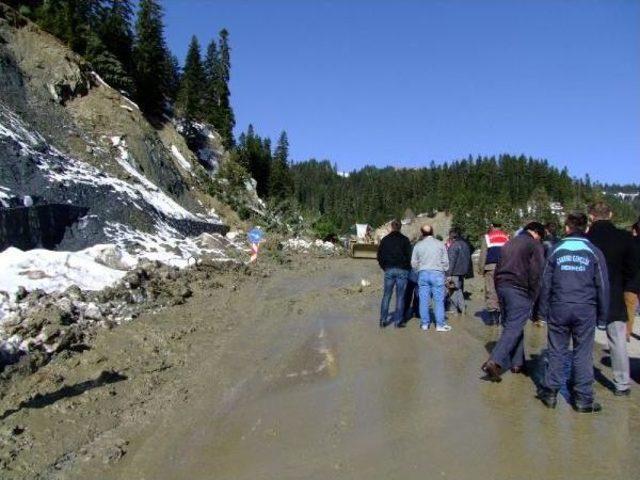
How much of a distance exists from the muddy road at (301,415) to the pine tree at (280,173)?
6758cm

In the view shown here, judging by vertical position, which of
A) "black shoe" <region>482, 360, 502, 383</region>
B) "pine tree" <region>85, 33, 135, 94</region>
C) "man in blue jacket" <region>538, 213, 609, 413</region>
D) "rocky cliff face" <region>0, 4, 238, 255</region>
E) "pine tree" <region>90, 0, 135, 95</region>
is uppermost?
"pine tree" <region>90, 0, 135, 95</region>

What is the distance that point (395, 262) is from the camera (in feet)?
36.6

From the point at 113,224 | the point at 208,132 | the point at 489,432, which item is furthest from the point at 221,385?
the point at 208,132

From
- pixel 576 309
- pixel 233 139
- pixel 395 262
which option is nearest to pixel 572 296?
pixel 576 309

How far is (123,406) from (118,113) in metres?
24.7

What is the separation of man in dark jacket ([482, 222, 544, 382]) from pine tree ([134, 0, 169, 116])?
3658 centimetres

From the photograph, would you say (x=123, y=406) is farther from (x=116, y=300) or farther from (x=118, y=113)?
(x=118, y=113)

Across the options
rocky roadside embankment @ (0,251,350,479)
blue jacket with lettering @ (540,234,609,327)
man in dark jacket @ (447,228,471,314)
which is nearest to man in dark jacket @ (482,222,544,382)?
blue jacket with lettering @ (540,234,609,327)

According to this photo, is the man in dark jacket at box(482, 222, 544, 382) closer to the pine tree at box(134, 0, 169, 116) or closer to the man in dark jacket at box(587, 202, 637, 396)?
the man in dark jacket at box(587, 202, 637, 396)

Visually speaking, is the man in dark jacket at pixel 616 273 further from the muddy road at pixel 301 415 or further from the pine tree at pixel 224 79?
the pine tree at pixel 224 79

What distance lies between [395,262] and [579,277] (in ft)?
16.7

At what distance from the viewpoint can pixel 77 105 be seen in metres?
26.9

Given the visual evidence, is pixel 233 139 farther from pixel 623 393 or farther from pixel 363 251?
pixel 623 393

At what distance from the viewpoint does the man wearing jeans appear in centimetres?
1079
